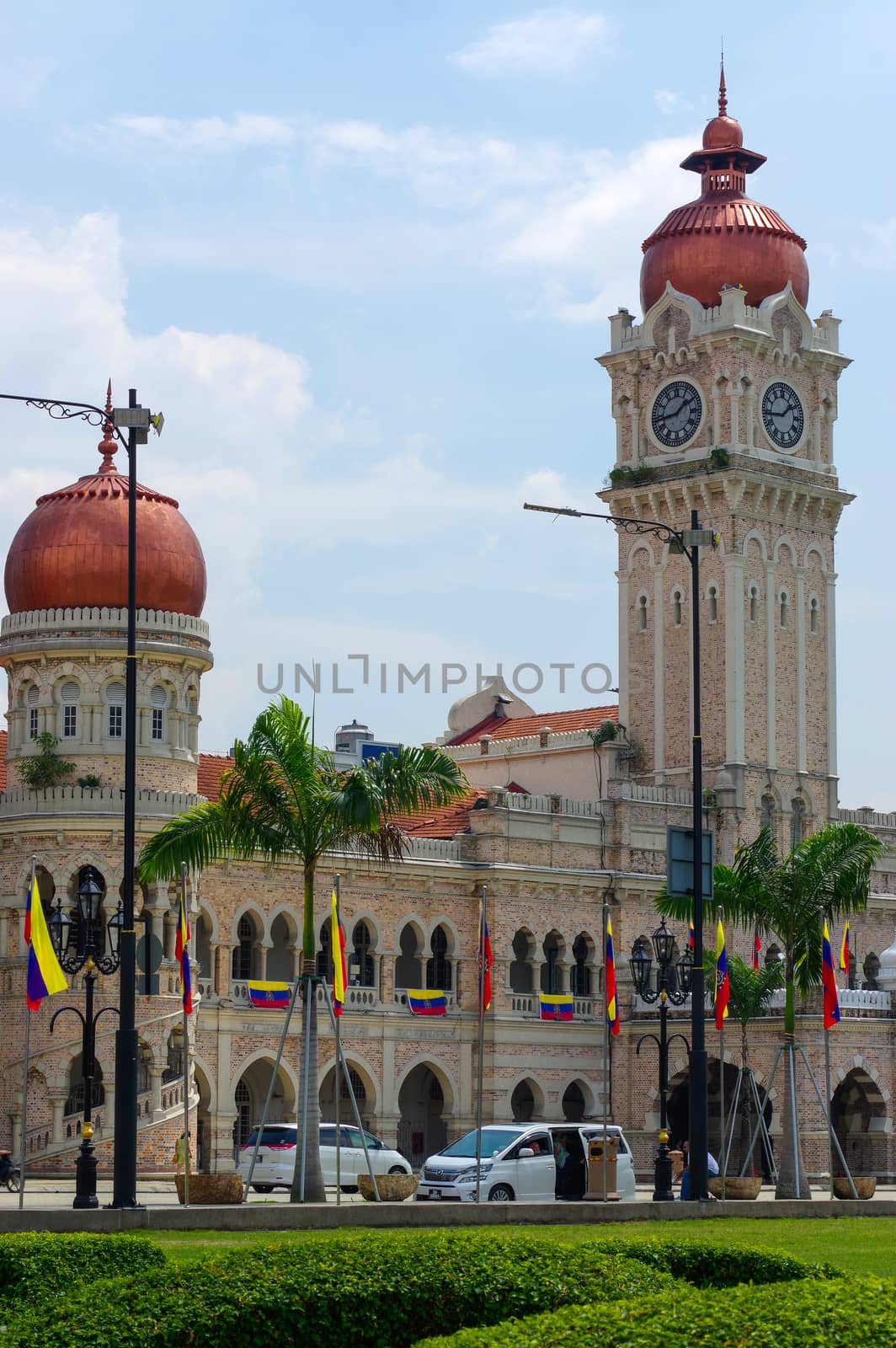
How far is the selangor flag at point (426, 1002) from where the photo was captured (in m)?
61.4

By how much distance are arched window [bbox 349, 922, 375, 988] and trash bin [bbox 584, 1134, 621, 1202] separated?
20353mm

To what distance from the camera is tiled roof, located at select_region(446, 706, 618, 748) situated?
75.0 metres

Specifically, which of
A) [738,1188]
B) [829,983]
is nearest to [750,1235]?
[738,1188]

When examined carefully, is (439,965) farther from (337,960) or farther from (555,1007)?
(337,960)

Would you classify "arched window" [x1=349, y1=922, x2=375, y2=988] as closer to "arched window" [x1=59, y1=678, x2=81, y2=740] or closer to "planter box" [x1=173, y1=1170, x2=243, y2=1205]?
"arched window" [x1=59, y1=678, x2=81, y2=740]

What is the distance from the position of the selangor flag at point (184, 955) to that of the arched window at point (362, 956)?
8895 mm

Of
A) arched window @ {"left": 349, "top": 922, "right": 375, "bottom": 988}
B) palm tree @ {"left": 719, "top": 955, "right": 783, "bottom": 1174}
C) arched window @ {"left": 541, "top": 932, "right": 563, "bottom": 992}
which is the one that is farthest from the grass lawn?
arched window @ {"left": 541, "top": 932, "right": 563, "bottom": 992}

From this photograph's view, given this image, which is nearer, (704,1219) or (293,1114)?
(704,1219)

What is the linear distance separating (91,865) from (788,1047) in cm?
1620

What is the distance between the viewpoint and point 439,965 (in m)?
63.7

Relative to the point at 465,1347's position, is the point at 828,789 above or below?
above

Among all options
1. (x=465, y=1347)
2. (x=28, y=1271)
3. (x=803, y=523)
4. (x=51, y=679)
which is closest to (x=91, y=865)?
(x=51, y=679)

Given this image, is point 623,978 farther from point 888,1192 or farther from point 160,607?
point 160,607

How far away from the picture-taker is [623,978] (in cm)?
6581
